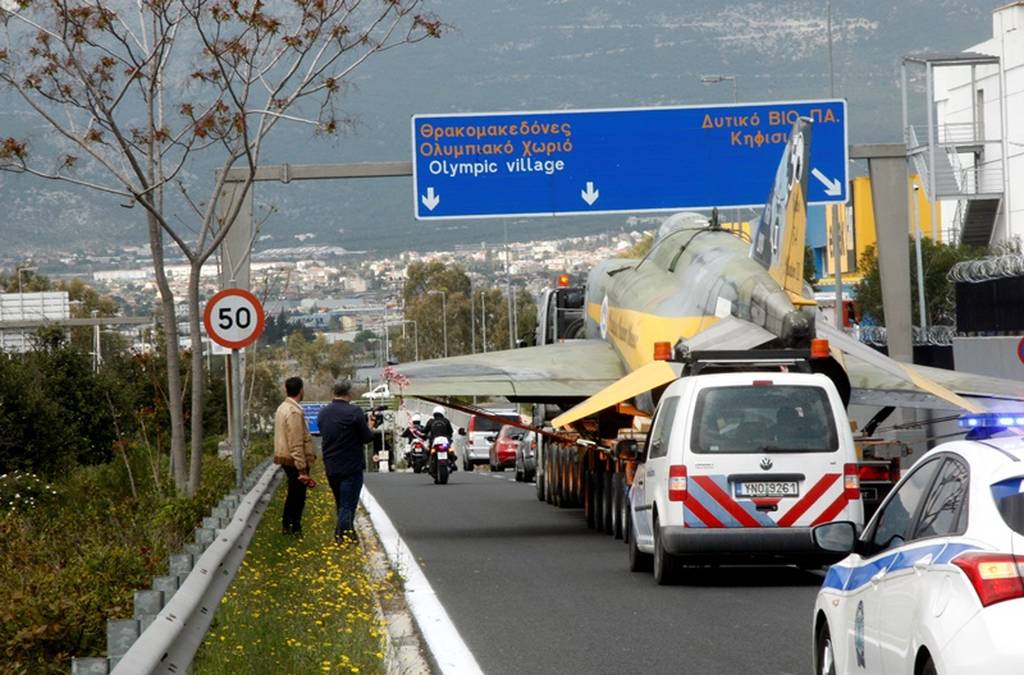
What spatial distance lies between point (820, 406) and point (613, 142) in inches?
690

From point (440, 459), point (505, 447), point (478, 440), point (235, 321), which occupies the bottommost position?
point (478, 440)

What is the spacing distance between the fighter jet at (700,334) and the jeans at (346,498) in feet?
7.64

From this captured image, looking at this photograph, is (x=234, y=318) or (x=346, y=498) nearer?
(x=346, y=498)

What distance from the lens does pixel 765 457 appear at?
1599 cm

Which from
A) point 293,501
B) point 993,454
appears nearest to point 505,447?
point 293,501

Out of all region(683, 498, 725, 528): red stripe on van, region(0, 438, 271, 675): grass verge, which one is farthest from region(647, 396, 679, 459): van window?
region(0, 438, 271, 675): grass verge

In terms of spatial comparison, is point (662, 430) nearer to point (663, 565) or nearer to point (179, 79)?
point (663, 565)

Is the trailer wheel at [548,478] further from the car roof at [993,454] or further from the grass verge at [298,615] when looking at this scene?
the car roof at [993,454]

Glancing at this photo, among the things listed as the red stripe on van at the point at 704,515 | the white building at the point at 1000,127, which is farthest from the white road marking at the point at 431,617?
the white building at the point at 1000,127

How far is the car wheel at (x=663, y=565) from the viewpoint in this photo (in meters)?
16.2

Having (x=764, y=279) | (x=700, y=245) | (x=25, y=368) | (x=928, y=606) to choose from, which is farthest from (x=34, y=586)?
(x=25, y=368)

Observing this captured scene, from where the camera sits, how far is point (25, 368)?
32.9 meters

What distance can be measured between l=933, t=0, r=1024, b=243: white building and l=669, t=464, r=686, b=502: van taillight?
56.6m

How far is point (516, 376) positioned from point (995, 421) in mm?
16624
